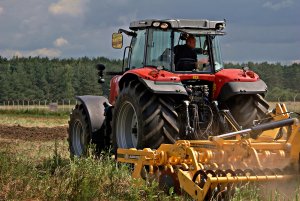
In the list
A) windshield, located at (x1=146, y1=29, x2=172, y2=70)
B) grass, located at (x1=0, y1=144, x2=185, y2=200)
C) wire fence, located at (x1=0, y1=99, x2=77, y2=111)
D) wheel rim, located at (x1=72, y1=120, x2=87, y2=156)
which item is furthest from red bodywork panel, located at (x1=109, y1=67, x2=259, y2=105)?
wire fence, located at (x1=0, y1=99, x2=77, y2=111)


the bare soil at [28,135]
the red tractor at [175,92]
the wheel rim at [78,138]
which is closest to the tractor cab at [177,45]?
the red tractor at [175,92]

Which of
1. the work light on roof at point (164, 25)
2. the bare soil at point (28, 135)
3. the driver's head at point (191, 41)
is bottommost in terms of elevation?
the bare soil at point (28, 135)

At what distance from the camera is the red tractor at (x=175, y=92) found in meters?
8.71

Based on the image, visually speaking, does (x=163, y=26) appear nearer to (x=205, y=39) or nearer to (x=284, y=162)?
(x=205, y=39)

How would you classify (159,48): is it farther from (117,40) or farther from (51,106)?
(51,106)

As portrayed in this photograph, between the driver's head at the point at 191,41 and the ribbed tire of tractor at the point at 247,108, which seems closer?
the ribbed tire of tractor at the point at 247,108

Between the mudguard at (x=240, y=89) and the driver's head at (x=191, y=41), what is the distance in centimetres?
93

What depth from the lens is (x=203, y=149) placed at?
741 cm

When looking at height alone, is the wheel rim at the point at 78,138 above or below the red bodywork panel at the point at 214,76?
below

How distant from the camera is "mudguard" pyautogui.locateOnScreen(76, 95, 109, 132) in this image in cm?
1094

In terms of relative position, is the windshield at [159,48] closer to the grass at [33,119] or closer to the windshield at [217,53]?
the windshield at [217,53]

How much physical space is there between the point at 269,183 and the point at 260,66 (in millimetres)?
94141

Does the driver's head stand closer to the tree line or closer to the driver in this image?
the driver

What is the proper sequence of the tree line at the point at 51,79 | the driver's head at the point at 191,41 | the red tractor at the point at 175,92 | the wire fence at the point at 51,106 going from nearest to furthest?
the red tractor at the point at 175,92 < the driver's head at the point at 191,41 < the wire fence at the point at 51,106 < the tree line at the point at 51,79
